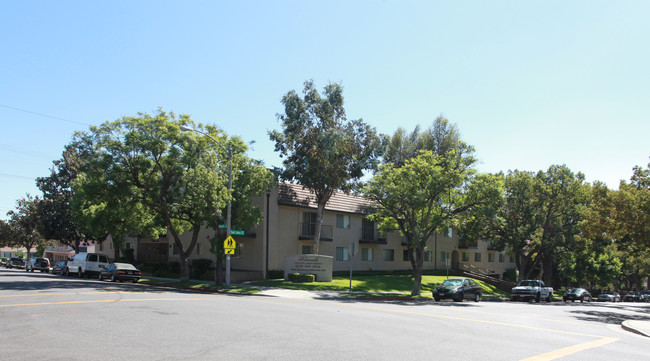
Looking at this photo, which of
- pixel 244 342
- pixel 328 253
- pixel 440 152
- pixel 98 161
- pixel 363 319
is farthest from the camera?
pixel 440 152

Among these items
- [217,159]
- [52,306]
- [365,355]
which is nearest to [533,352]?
[365,355]

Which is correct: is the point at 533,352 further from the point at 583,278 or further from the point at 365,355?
the point at 583,278

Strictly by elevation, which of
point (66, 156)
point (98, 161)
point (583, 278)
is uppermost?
point (66, 156)

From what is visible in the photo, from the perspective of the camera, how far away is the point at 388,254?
150 feet

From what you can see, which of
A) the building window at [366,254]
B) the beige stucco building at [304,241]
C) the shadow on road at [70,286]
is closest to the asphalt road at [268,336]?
the shadow on road at [70,286]

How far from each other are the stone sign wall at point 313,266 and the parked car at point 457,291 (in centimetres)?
880

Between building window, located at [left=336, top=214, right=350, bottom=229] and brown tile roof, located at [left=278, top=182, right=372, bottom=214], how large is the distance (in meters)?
0.80

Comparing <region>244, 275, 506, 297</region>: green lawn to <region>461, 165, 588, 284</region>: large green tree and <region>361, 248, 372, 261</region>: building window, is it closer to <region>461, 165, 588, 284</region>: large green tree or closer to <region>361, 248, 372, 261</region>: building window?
<region>361, 248, 372, 261</region>: building window

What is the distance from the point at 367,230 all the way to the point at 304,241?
7577mm

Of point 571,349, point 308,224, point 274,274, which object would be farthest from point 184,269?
point 571,349

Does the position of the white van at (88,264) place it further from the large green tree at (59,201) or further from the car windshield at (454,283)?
the car windshield at (454,283)

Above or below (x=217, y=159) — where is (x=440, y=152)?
above

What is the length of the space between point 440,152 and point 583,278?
29.0 meters

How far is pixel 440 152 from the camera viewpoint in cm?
4472
